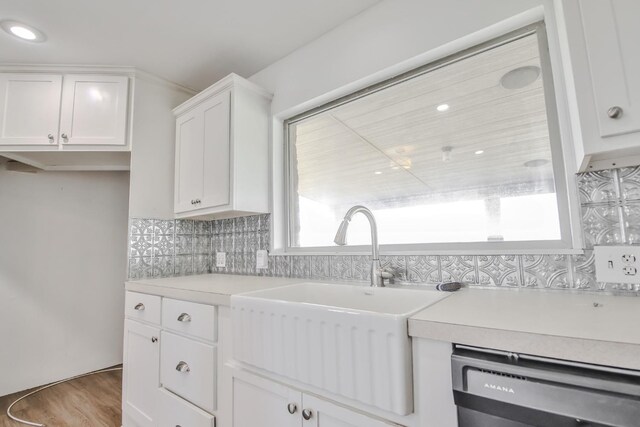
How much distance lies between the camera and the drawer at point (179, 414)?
1.32 metres

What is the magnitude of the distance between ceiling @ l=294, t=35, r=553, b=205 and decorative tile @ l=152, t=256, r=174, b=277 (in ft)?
4.07

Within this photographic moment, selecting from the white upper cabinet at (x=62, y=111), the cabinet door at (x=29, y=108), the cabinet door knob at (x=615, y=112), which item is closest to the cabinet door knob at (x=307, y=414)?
the cabinet door knob at (x=615, y=112)

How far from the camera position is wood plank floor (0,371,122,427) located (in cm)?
199

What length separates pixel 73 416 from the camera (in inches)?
80.6

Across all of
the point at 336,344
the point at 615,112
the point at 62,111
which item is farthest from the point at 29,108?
the point at 615,112

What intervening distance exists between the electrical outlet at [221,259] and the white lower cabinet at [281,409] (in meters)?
1.23

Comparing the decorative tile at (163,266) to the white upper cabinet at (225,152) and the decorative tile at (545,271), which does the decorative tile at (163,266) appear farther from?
the decorative tile at (545,271)

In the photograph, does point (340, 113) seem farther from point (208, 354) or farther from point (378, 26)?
point (208, 354)

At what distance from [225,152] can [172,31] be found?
751 millimetres

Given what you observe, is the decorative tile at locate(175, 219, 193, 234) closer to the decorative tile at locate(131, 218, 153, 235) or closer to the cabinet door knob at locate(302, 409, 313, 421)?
the decorative tile at locate(131, 218, 153, 235)

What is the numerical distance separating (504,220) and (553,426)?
86cm

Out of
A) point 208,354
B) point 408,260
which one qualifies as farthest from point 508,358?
point 208,354

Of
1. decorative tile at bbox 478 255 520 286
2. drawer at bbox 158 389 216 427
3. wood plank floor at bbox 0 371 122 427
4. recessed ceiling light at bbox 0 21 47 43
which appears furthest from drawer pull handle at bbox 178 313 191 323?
recessed ceiling light at bbox 0 21 47 43

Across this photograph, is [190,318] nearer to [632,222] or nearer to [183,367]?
[183,367]
